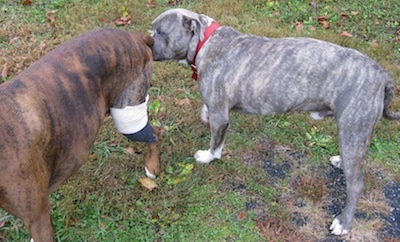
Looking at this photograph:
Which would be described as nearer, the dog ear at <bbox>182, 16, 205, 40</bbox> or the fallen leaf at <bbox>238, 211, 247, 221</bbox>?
the dog ear at <bbox>182, 16, 205, 40</bbox>

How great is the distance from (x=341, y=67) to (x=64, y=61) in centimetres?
187

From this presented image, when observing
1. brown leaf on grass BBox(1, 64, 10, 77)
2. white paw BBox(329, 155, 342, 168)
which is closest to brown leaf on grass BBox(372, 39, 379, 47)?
white paw BBox(329, 155, 342, 168)

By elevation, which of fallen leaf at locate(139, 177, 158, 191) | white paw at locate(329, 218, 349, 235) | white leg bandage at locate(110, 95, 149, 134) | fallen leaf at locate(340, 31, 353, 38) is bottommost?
fallen leaf at locate(139, 177, 158, 191)

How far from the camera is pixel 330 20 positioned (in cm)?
590

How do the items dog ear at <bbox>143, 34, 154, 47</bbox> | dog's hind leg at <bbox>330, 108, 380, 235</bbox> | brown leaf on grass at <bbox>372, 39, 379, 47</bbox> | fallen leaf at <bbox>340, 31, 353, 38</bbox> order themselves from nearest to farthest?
dog's hind leg at <bbox>330, 108, 380, 235</bbox>
dog ear at <bbox>143, 34, 154, 47</bbox>
brown leaf on grass at <bbox>372, 39, 379, 47</bbox>
fallen leaf at <bbox>340, 31, 353, 38</bbox>

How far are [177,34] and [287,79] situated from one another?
906 mm

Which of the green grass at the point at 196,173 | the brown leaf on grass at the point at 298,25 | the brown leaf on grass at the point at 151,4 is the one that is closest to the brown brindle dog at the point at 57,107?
the green grass at the point at 196,173

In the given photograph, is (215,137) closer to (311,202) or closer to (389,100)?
(311,202)

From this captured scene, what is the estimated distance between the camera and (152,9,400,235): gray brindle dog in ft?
10.4

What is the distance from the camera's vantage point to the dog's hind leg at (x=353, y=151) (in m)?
3.14

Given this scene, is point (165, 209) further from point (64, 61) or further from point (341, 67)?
point (341, 67)

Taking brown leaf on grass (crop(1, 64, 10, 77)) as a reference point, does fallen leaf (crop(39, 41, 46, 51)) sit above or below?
above

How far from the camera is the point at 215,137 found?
151 inches

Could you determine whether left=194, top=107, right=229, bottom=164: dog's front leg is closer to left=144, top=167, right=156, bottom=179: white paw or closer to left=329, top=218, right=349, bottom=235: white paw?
left=144, top=167, right=156, bottom=179: white paw
